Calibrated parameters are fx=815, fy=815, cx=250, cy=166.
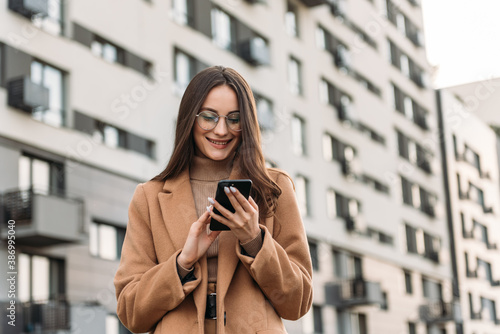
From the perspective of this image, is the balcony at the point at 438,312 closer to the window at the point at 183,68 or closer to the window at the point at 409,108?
the window at the point at 409,108

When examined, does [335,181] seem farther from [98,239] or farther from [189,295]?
[189,295]

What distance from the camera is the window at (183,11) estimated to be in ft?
79.8

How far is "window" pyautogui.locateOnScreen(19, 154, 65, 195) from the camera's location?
61.0 feet

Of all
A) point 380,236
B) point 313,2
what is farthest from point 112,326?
point 380,236

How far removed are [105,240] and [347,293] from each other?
1390 centimetres

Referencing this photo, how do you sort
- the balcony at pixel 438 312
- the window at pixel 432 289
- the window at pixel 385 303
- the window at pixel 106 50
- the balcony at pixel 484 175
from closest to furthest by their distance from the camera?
the window at pixel 106 50, the window at pixel 385 303, the balcony at pixel 438 312, the window at pixel 432 289, the balcony at pixel 484 175

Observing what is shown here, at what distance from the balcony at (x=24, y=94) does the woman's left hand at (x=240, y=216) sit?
16256 mm

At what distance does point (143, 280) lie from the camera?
2.78m

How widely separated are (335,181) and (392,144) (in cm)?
751

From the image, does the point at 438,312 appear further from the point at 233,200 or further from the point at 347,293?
the point at 233,200

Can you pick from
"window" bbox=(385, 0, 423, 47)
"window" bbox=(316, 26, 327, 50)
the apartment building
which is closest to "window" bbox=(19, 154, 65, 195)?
"window" bbox=(316, 26, 327, 50)

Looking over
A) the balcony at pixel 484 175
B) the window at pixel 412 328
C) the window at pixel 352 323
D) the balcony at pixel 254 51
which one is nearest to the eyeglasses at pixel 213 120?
the balcony at pixel 254 51

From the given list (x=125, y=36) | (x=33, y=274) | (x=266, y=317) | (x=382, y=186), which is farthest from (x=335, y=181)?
(x=266, y=317)

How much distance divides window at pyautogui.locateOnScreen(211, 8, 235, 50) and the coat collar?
23463 millimetres
